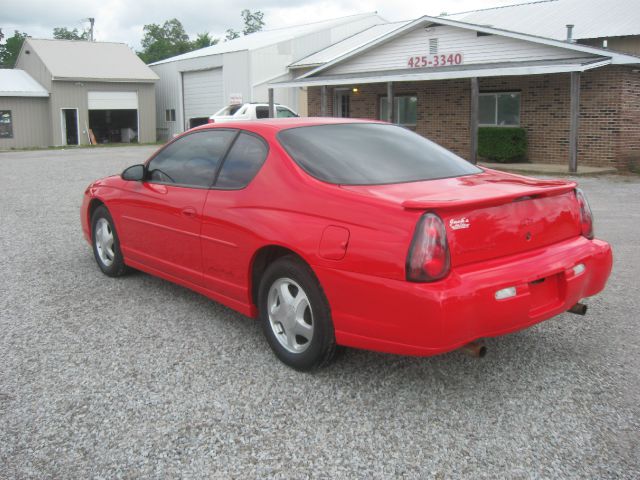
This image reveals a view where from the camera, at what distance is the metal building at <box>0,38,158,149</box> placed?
122 feet

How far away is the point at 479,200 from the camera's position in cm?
345

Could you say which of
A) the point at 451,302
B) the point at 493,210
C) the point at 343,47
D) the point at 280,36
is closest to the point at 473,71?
the point at 343,47

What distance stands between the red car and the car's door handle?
0.04 feet

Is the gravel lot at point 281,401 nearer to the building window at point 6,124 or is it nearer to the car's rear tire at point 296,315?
the car's rear tire at point 296,315

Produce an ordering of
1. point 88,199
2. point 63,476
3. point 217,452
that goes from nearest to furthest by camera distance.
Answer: point 63,476, point 217,452, point 88,199

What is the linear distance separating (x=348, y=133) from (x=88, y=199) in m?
2.95

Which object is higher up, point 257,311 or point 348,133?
point 348,133

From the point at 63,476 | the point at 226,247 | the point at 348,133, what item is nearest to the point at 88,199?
the point at 226,247

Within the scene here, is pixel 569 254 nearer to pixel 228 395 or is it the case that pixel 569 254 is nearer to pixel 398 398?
pixel 398 398

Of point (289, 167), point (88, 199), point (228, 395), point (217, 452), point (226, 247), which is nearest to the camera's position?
point (217, 452)

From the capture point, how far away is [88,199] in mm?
6297

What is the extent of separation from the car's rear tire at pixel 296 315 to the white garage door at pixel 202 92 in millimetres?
33086

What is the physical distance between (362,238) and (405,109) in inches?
891

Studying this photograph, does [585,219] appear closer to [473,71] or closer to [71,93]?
[473,71]
